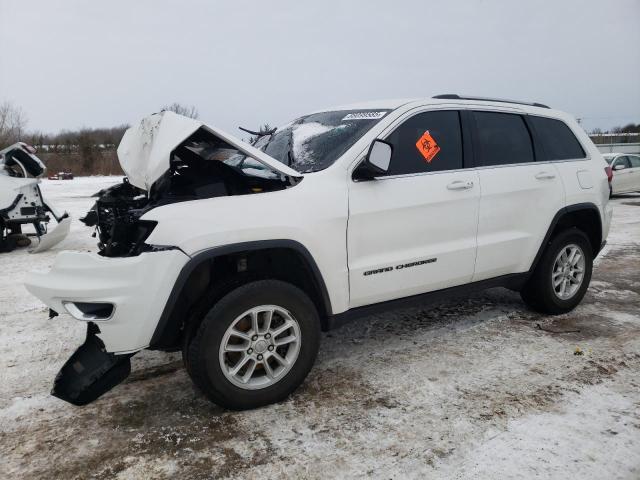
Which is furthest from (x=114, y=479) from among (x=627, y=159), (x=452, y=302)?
(x=627, y=159)

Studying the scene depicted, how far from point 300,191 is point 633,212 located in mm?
11517

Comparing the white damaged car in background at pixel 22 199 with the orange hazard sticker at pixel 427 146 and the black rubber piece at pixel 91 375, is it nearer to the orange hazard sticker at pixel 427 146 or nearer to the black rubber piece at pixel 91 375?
the black rubber piece at pixel 91 375

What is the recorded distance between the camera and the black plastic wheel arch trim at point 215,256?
244 centimetres

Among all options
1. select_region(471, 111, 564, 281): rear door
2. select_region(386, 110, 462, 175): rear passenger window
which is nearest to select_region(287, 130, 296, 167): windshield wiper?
select_region(386, 110, 462, 175): rear passenger window

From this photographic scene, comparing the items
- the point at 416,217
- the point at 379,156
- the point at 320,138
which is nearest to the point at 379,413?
the point at 416,217

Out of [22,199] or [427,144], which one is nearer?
[427,144]

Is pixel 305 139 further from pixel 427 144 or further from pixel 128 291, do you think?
pixel 128 291

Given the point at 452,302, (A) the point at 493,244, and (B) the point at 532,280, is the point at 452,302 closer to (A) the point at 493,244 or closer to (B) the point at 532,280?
(B) the point at 532,280

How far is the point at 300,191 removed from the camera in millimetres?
2818

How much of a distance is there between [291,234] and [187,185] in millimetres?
795

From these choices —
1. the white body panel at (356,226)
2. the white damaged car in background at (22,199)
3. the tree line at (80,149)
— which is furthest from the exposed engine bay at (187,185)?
the tree line at (80,149)

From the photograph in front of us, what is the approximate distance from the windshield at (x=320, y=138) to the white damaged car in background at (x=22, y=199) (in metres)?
5.54

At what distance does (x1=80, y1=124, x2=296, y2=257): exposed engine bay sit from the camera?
8.96 feet

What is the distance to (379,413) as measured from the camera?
2.71m
